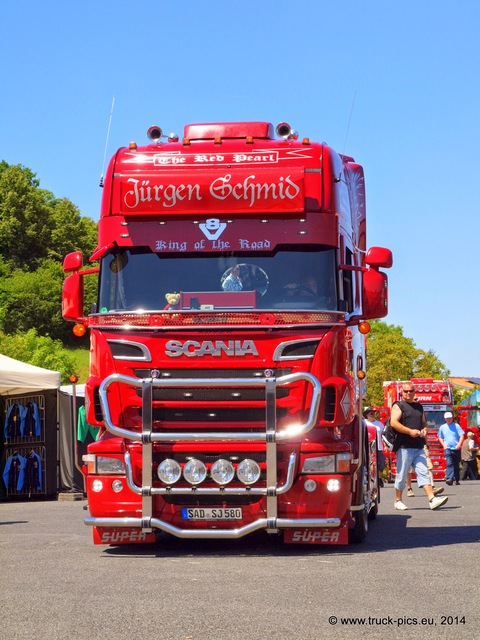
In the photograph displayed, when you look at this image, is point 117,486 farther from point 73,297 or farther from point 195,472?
point 73,297

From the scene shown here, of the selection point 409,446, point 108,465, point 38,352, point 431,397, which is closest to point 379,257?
point 108,465

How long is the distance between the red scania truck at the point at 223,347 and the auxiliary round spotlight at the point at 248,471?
13 mm

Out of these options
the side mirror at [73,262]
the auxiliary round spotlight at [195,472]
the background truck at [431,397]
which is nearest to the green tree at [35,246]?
the background truck at [431,397]

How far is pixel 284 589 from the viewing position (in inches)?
345

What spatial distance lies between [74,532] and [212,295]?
4711 mm

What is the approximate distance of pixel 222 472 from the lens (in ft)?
36.4

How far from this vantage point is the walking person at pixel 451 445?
1288 inches

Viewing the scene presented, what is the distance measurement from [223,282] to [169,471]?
1.87 metres

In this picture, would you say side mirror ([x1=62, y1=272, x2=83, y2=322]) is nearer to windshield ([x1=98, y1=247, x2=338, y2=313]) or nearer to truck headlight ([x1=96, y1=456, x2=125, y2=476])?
windshield ([x1=98, y1=247, x2=338, y2=313])

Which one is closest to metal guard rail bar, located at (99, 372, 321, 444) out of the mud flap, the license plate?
the license plate

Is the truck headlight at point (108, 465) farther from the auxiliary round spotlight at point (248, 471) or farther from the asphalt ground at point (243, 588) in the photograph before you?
the auxiliary round spotlight at point (248, 471)

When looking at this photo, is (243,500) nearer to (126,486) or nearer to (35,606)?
(126,486)

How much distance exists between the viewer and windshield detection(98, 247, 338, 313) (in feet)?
37.7

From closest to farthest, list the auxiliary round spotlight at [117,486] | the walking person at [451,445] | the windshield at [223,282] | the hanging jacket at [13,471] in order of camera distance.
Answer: the auxiliary round spotlight at [117,486] → the windshield at [223,282] → the hanging jacket at [13,471] → the walking person at [451,445]
